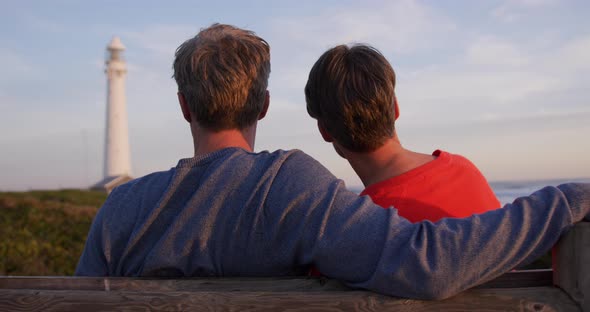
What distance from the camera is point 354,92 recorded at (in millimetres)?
2254

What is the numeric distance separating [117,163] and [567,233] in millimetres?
39201

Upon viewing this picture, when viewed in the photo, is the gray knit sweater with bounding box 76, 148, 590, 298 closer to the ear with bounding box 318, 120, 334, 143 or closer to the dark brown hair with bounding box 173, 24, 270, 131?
the dark brown hair with bounding box 173, 24, 270, 131

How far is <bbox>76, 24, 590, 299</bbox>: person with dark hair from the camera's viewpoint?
5.69ft

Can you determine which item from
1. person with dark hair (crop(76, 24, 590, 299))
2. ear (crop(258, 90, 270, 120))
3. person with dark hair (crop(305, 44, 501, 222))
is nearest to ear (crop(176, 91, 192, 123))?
person with dark hair (crop(76, 24, 590, 299))

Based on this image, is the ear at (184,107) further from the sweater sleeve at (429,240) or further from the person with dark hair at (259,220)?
the sweater sleeve at (429,240)

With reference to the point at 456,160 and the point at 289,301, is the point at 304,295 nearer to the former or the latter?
the point at 289,301

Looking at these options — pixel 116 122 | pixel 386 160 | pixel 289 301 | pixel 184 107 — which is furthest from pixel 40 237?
pixel 116 122

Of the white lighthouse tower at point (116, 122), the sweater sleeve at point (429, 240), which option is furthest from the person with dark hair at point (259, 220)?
the white lighthouse tower at point (116, 122)

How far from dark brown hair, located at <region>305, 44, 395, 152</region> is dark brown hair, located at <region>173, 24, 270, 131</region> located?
0.22m

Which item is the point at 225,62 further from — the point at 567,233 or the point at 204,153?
the point at 567,233

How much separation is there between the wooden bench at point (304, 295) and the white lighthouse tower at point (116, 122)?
38275 mm

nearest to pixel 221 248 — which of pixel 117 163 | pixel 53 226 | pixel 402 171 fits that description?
pixel 402 171

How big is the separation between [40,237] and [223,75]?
788cm

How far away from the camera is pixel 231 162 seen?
207 centimetres
